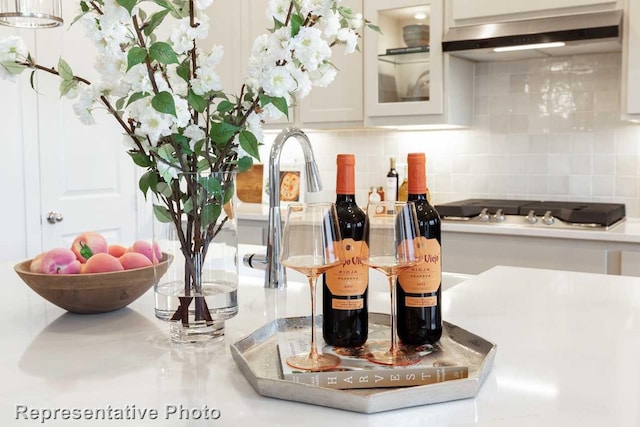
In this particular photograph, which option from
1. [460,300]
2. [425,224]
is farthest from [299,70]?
[460,300]

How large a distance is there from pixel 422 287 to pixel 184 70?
1.58 feet

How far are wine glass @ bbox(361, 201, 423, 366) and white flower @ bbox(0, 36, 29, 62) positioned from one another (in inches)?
22.6

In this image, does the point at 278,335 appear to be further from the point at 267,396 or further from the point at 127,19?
the point at 127,19

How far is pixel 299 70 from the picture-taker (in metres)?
1.04

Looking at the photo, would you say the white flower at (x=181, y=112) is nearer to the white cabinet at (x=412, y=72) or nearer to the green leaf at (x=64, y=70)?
the green leaf at (x=64, y=70)

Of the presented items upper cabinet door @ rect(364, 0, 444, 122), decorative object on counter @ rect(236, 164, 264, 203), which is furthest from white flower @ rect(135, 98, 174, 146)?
decorative object on counter @ rect(236, 164, 264, 203)

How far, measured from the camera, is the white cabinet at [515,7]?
2.86 meters

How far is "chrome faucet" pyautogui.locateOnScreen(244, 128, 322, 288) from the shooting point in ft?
4.55

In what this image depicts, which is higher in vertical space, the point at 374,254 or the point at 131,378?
the point at 374,254

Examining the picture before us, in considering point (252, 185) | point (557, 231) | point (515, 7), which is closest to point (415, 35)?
point (515, 7)

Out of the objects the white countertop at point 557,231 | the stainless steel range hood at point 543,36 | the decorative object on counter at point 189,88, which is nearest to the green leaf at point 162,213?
the decorative object on counter at point 189,88

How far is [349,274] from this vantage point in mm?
1021

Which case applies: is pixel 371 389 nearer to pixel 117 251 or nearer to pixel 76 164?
pixel 117 251

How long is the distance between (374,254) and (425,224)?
117mm
